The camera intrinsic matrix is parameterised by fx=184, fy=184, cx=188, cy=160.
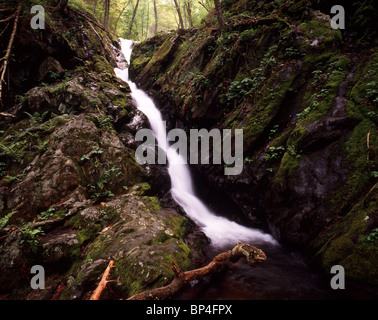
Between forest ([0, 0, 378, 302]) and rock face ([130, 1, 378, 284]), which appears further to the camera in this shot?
rock face ([130, 1, 378, 284])

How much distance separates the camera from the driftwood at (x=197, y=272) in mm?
2878

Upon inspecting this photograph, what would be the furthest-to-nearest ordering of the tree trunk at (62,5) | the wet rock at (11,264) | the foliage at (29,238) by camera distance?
1. the tree trunk at (62,5)
2. the foliage at (29,238)
3. the wet rock at (11,264)

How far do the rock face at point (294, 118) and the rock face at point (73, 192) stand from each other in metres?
2.62

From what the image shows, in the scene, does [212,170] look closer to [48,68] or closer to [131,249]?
[131,249]

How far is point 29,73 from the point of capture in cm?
848

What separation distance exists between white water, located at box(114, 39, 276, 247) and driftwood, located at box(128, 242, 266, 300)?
5.97 feet

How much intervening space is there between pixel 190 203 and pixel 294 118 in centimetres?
508

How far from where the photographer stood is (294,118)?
5641 mm

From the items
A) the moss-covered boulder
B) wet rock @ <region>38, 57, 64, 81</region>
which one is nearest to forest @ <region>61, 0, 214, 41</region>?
wet rock @ <region>38, 57, 64, 81</region>

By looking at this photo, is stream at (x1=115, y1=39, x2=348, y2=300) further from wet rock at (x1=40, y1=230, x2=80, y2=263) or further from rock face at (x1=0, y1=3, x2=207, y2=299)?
wet rock at (x1=40, y1=230, x2=80, y2=263)

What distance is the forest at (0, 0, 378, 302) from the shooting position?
11.8ft

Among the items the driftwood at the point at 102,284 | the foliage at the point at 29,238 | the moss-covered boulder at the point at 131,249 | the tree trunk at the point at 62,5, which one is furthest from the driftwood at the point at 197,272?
the tree trunk at the point at 62,5

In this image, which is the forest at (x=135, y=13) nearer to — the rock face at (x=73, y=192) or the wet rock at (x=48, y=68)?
the wet rock at (x=48, y=68)
